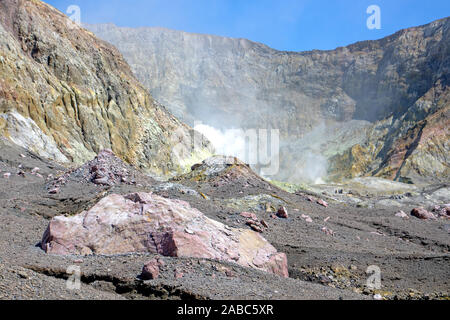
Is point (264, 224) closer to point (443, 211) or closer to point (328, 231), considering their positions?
point (328, 231)

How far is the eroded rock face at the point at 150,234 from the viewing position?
6547mm

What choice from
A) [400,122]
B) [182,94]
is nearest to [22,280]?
[400,122]

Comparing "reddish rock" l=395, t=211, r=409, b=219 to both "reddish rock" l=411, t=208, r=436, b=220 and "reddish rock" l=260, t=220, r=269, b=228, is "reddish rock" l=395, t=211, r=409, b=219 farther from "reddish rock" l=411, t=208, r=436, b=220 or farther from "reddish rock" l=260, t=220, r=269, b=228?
"reddish rock" l=260, t=220, r=269, b=228

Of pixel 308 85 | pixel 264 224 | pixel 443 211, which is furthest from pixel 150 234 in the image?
pixel 308 85

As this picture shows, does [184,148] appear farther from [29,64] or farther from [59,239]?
[59,239]

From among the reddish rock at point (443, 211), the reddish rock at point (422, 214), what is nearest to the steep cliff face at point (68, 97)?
the reddish rock at point (422, 214)

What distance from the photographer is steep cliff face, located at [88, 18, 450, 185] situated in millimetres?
61812

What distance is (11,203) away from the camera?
1044 centimetres

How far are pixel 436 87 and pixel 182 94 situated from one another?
48.6 metres

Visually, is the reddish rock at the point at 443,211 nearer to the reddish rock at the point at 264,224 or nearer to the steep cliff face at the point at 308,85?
the reddish rock at the point at 264,224

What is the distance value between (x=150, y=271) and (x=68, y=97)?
87.2 ft

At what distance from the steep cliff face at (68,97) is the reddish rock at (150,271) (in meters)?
19.8

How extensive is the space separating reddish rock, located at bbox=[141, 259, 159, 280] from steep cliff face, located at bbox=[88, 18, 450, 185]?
54.8m

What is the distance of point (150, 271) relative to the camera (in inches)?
214
